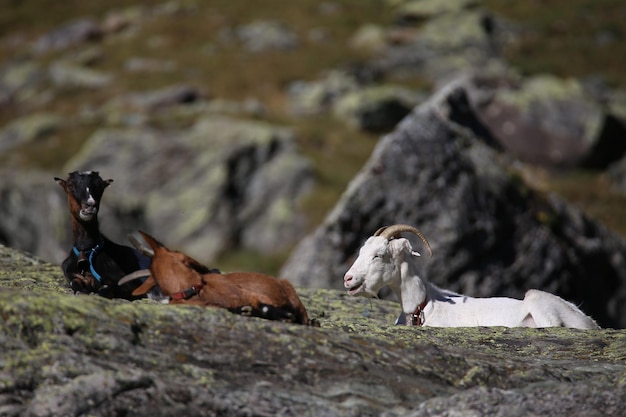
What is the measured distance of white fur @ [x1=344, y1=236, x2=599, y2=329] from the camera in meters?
12.5

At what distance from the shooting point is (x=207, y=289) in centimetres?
922

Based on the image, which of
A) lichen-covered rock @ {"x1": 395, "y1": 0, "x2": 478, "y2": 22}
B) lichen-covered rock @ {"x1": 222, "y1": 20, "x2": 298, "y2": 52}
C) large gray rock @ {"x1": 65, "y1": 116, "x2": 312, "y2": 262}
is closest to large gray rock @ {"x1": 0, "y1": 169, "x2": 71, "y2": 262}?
large gray rock @ {"x1": 65, "y1": 116, "x2": 312, "y2": 262}

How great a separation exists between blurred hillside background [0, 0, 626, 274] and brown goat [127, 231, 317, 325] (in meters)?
16.4

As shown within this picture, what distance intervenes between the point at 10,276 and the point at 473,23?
186 ft

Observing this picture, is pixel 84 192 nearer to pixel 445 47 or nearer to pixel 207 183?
pixel 207 183

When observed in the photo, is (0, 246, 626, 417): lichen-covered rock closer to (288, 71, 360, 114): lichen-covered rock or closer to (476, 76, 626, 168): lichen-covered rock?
(476, 76, 626, 168): lichen-covered rock

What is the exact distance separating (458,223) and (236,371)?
48.2ft

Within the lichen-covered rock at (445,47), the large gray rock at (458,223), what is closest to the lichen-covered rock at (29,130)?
the lichen-covered rock at (445,47)

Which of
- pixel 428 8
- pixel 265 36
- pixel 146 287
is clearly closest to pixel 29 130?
pixel 265 36

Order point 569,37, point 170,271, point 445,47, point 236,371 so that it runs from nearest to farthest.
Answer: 1. point 236,371
2. point 170,271
3. point 445,47
4. point 569,37

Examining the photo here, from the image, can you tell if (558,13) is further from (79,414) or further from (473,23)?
(79,414)

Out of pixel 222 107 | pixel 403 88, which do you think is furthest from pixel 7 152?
pixel 403 88

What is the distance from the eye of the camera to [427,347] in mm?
8938

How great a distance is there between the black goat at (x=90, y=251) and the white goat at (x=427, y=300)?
3524 millimetres
